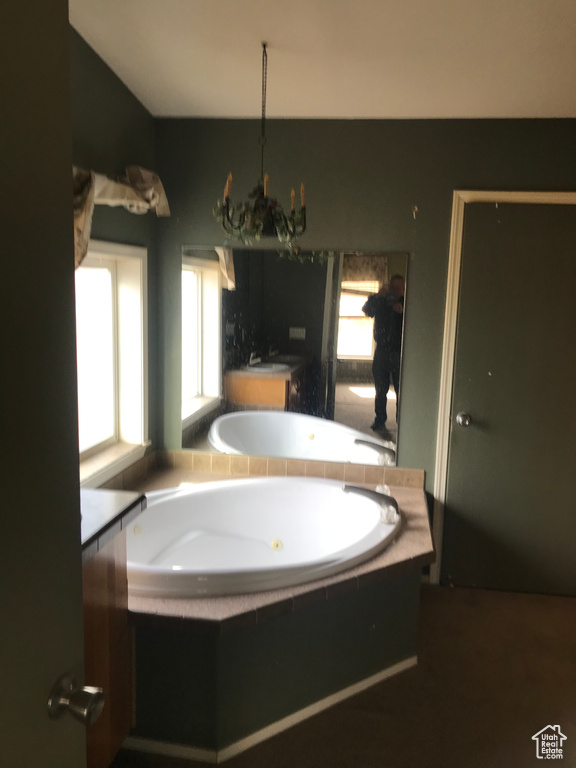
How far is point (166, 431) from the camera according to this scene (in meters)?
3.31

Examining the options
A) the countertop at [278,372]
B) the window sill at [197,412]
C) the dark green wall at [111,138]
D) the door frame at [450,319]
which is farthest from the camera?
the window sill at [197,412]

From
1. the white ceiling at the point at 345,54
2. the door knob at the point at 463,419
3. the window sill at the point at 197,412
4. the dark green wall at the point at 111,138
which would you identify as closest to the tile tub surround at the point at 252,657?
the door knob at the point at 463,419

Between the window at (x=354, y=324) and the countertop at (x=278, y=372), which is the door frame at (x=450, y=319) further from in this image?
the countertop at (x=278, y=372)

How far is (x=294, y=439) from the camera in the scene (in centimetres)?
322

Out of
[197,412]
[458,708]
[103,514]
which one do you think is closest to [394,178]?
[197,412]

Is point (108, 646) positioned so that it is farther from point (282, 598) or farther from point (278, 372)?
point (278, 372)

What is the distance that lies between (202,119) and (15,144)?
8.32ft

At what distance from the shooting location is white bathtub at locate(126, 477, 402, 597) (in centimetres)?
276

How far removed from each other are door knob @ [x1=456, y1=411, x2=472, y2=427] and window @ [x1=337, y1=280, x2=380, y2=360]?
528 millimetres

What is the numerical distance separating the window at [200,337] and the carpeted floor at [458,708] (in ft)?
5.07

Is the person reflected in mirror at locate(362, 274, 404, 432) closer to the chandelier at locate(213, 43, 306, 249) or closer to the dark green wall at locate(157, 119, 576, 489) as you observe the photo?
the dark green wall at locate(157, 119, 576, 489)

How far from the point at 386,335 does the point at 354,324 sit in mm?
Result: 167

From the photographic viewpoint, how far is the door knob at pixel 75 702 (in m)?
0.84

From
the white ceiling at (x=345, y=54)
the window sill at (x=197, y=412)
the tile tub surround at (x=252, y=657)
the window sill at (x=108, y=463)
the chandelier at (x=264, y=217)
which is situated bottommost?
the tile tub surround at (x=252, y=657)
